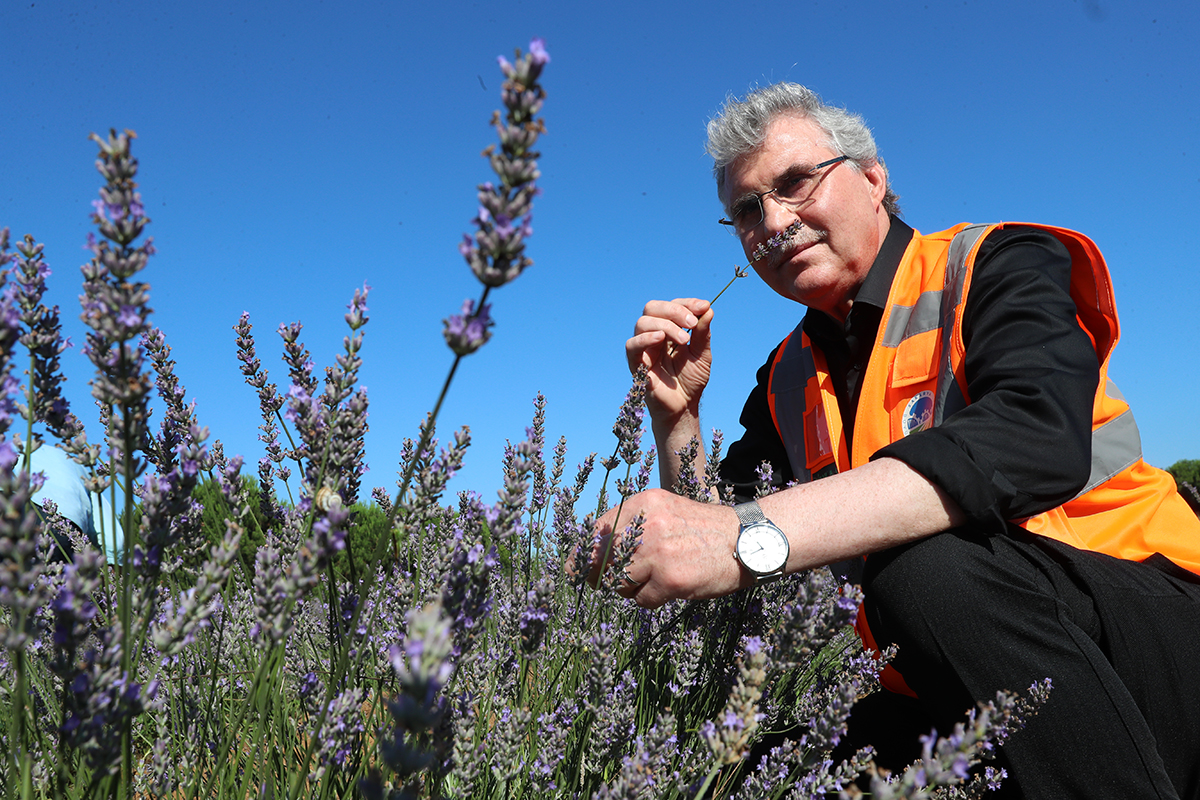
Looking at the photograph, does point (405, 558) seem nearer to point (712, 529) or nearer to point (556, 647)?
point (556, 647)

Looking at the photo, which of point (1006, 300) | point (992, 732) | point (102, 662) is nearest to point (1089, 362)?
point (1006, 300)

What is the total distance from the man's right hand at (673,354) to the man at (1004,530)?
0.02 metres

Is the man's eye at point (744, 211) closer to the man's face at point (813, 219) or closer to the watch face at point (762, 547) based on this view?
the man's face at point (813, 219)

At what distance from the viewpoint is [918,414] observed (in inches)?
91.4

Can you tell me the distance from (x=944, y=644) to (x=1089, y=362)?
2.84 feet

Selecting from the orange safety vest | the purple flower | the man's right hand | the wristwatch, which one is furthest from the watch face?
the purple flower

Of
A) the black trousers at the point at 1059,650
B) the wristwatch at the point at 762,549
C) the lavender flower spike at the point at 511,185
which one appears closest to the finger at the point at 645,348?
the wristwatch at the point at 762,549

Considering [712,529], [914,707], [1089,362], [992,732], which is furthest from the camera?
[914,707]

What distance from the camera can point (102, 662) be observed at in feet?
2.78

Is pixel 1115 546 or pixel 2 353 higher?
pixel 2 353

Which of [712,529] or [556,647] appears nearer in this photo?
[712,529]

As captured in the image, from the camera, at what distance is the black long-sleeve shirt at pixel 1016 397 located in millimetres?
1673

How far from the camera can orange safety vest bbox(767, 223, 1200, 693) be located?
2.10 meters

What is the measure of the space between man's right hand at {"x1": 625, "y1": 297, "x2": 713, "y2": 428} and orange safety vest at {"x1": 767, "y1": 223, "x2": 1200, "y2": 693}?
→ 581 millimetres
